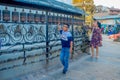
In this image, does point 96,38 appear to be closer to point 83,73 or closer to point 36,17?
point 83,73

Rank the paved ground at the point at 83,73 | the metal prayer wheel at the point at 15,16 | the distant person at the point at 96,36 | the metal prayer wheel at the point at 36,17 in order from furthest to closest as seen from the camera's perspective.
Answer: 1. the distant person at the point at 96,36
2. the metal prayer wheel at the point at 36,17
3. the paved ground at the point at 83,73
4. the metal prayer wheel at the point at 15,16

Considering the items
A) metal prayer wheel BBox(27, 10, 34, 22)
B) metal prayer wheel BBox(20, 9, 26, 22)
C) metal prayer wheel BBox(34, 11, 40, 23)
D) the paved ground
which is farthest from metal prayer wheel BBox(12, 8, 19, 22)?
the paved ground

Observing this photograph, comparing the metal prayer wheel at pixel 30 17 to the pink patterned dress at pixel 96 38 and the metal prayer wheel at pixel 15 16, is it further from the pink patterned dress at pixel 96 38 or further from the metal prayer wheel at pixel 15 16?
the pink patterned dress at pixel 96 38

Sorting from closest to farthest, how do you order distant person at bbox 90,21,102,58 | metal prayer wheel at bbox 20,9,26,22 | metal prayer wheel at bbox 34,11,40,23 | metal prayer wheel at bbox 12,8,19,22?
1. metal prayer wheel at bbox 12,8,19,22
2. metal prayer wheel at bbox 20,9,26,22
3. metal prayer wheel at bbox 34,11,40,23
4. distant person at bbox 90,21,102,58

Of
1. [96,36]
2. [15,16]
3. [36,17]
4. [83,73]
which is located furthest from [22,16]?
[96,36]

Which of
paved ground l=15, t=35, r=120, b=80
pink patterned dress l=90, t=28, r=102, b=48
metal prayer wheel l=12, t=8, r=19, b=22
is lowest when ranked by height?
paved ground l=15, t=35, r=120, b=80

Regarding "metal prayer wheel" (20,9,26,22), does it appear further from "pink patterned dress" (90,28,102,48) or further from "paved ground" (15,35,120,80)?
"pink patterned dress" (90,28,102,48)

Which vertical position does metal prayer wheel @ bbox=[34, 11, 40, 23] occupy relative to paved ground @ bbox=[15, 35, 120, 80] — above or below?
above

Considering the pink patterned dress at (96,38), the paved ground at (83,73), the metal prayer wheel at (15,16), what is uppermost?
the metal prayer wheel at (15,16)

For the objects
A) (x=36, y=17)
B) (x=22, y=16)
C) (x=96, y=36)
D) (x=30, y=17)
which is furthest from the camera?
(x=96, y=36)

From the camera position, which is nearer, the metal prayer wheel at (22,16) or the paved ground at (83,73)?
the metal prayer wheel at (22,16)

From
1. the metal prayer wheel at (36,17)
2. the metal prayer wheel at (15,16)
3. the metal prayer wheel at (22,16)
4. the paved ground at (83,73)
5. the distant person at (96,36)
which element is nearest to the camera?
the metal prayer wheel at (15,16)

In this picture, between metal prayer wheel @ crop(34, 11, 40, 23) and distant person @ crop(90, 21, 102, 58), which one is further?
distant person @ crop(90, 21, 102, 58)

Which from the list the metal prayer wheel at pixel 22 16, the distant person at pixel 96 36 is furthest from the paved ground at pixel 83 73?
the distant person at pixel 96 36
